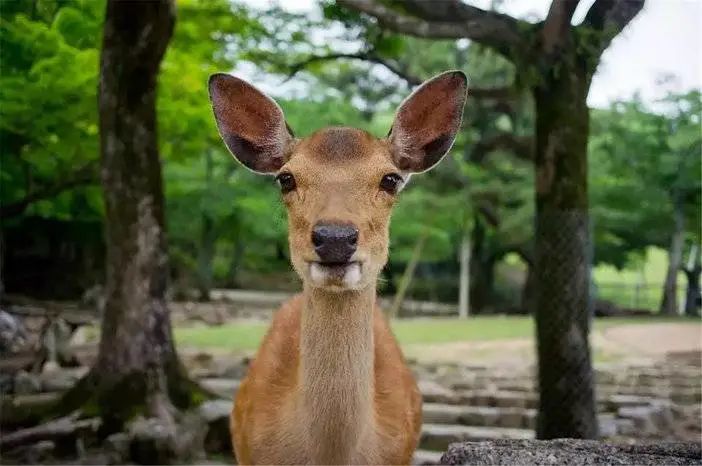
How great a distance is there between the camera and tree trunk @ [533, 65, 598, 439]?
4.11 m

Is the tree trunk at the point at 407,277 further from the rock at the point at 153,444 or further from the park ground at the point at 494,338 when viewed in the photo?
the rock at the point at 153,444

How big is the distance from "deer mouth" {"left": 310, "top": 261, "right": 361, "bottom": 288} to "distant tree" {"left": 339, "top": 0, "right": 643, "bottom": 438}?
2268 millimetres

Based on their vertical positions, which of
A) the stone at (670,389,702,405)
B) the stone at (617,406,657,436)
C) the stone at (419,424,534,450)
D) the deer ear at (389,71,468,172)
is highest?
the deer ear at (389,71,468,172)

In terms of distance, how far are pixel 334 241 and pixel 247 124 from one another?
0.56 metres

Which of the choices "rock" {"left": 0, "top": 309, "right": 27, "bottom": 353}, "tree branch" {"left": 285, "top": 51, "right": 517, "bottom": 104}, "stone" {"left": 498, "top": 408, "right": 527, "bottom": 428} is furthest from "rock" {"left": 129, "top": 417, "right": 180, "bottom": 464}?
"tree branch" {"left": 285, "top": 51, "right": 517, "bottom": 104}

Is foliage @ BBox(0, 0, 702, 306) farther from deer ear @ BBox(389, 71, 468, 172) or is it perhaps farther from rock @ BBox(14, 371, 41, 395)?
rock @ BBox(14, 371, 41, 395)

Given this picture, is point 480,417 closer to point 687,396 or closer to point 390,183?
point 687,396

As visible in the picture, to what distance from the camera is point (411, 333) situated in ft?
35.4

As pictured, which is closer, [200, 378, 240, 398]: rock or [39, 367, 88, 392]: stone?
[200, 378, 240, 398]: rock

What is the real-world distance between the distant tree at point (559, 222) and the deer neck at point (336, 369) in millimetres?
2051

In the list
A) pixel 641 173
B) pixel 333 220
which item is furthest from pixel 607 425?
pixel 333 220

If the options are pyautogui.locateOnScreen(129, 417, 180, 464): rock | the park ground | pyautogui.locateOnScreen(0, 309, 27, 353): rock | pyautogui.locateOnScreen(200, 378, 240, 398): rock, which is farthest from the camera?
pyautogui.locateOnScreen(0, 309, 27, 353): rock

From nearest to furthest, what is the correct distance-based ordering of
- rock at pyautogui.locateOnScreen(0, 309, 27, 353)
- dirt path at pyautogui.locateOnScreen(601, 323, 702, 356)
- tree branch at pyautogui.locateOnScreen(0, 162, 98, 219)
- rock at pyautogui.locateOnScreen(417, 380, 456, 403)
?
dirt path at pyautogui.locateOnScreen(601, 323, 702, 356) < rock at pyautogui.locateOnScreen(417, 380, 456, 403) < rock at pyautogui.locateOnScreen(0, 309, 27, 353) < tree branch at pyautogui.locateOnScreen(0, 162, 98, 219)

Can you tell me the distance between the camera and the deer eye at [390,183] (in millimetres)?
2164
